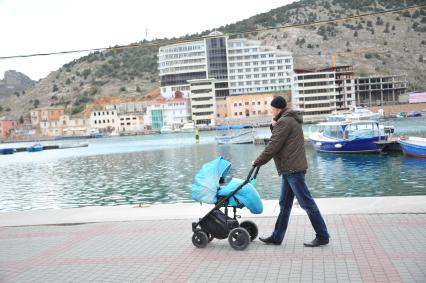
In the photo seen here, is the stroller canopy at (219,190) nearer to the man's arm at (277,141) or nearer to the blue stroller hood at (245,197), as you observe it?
the blue stroller hood at (245,197)

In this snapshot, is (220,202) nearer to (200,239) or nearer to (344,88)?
(200,239)

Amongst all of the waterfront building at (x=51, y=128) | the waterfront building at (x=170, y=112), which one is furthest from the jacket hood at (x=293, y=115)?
the waterfront building at (x=51, y=128)

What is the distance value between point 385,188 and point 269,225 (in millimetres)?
17052

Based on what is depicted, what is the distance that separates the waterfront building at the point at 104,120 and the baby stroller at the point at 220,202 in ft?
549

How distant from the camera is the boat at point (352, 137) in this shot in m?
44.3

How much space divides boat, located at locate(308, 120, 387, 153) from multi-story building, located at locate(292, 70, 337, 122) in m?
89.0

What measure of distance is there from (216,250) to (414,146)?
108 feet

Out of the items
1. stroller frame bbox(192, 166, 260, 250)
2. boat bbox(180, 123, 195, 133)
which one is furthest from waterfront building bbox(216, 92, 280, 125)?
stroller frame bbox(192, 166, 260, 250)

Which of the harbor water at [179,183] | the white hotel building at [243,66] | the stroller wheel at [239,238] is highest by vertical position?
the white hotel building at [243,66]

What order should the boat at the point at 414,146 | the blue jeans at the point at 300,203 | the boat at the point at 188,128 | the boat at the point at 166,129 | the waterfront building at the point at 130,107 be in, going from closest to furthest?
the blue jeans at the point at 300,203, the boat at the point at 414,146, the boat at the point at 188,128, the boat at the point at 166,129, the waterfront building at the point at 130,107

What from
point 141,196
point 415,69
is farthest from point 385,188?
point 415,69

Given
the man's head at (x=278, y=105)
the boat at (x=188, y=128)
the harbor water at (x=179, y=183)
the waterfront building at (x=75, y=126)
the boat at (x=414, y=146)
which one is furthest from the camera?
the waterfront building at (x=75, y=126)

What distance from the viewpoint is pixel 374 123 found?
156 feet

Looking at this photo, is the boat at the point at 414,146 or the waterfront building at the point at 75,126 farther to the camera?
the waterfront building at the point at 75,126
